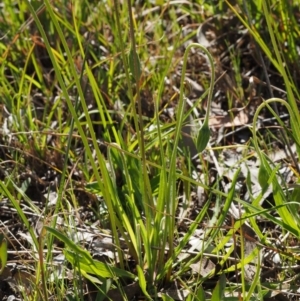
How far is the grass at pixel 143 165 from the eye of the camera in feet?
4.54

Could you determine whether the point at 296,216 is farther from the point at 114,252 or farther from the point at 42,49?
the point at 42,49

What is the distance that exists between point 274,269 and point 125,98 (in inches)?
31.1

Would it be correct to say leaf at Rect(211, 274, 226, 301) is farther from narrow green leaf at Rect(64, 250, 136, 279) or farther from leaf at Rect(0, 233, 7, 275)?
leaf at Rect(0, 233, 7, 275)

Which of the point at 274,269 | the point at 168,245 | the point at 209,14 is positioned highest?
the point at 209,14

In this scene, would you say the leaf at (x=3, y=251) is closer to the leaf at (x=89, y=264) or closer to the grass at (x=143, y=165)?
the grass at (x=143, y=165)

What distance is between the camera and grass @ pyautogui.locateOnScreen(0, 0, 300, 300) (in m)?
1.38

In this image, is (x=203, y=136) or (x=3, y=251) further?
(x=3, y=251)

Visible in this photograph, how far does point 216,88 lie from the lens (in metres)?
2.14

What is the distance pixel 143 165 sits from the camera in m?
1.35

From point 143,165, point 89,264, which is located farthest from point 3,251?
point 143,165

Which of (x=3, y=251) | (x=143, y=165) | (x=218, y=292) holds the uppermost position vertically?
(x=143, y=165)

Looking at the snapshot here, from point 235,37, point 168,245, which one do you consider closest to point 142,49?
point 235,37

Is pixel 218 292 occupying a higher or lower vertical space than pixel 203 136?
lower

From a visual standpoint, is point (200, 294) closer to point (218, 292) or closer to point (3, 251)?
point (218, 292)
